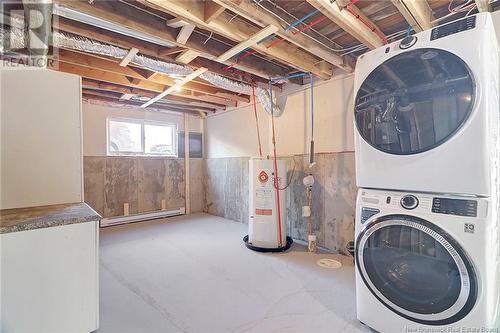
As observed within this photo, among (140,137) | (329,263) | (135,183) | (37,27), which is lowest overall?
(329,263)

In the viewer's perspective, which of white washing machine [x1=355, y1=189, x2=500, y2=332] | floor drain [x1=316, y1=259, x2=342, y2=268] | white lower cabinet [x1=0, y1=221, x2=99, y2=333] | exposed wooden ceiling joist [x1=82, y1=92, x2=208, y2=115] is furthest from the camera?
exposed wooden ceiling joist [x1=82, y1=92, x2=208, y2=115]

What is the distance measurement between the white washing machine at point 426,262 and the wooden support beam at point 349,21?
1336mm

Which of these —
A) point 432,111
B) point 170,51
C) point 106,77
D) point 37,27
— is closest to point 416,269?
point 432,111

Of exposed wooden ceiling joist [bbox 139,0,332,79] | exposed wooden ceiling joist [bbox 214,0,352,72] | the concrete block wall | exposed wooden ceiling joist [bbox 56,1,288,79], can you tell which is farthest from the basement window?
exposed wooden ceiling joist [bbox 214,0,352,72]

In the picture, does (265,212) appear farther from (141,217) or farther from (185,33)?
(141,217)

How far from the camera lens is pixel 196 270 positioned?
2539 mm

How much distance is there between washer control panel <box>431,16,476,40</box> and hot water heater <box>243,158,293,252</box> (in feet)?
6.72

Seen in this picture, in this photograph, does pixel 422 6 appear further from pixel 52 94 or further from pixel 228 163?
pixel 228 163

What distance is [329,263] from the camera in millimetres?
2717

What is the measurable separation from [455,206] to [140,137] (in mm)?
5008

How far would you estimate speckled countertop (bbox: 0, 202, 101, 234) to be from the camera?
1314mm

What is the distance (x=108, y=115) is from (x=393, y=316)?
198 inches

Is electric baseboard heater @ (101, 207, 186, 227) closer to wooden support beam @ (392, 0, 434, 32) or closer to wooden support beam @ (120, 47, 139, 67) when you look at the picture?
wooden support beam @ (120, 47, 139, 67)

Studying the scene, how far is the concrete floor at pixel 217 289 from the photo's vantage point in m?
1.71
